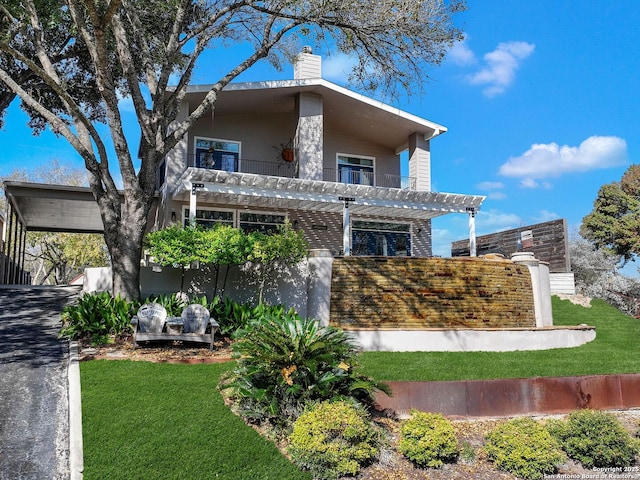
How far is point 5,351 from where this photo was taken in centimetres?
825

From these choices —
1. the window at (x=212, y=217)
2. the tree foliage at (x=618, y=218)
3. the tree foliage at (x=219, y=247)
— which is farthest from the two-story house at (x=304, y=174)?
the tree foliage at (x=618, y=218)

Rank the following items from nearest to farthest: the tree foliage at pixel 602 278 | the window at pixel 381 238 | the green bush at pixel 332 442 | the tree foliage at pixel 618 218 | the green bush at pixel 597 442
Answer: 1. the green bush at pixel 332 442
2. the green bush at pixel 597 442
3. the window at pixel 381 238
4. the tree foliage at pixel 602 278
5. the tree foliage at pixel 618 218

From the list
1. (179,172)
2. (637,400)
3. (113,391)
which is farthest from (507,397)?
(179,172)

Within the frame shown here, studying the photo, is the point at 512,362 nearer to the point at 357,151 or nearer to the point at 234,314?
the point at 234,314

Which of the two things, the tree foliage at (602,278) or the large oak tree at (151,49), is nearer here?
the large oak tree at (151,49)

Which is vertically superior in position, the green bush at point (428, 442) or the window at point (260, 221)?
the window at point (260, 221)

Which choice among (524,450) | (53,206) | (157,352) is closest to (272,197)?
(157,352)

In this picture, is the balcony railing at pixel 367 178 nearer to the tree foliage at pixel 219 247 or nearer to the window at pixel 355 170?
the window at pixel 355 170

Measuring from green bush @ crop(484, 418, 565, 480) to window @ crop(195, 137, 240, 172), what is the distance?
1435cm

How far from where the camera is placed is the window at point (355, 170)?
20.0m

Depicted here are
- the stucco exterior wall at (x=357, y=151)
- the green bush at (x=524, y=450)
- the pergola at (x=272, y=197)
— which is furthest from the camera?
the stucco exterior wall at (x=357, y=151)

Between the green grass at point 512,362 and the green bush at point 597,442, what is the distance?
2340 millimetres

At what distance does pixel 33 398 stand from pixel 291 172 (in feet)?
44.8

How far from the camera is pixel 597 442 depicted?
5.72 meters
